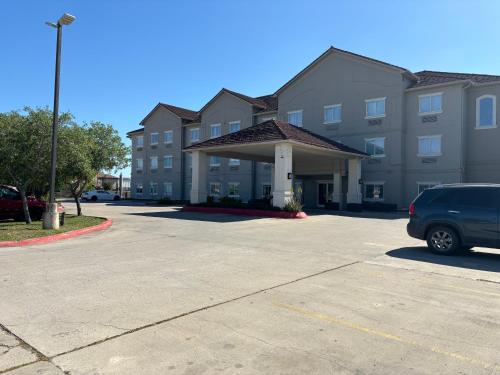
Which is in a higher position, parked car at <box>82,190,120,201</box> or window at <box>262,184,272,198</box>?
window at <box>262,184,272,198</box>

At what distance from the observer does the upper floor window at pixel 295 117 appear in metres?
34.7

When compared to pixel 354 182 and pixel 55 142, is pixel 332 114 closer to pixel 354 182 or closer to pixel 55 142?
pixel 354 182

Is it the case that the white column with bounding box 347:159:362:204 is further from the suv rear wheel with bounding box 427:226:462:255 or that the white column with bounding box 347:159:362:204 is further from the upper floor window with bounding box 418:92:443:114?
the suv rear wheel with bounding box 427:226:462:255

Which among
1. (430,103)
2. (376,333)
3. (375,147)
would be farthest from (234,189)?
(376,333)

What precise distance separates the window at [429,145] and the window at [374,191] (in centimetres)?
382

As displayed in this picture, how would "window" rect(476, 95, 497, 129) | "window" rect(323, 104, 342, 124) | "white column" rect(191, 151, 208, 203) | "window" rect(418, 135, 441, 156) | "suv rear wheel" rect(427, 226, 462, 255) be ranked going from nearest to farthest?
"suv rear wheel" rect(427, 226, 462, 255) < "white column" rect(191, 151, 208, 203) < "window" rect(476, 95, 497, 129) < "window" rect(418, 135, 441, 156) < "window" rect(323, 104, 342, 124)

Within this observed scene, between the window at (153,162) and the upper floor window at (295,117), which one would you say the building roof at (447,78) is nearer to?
the upper floor window at (295,117)

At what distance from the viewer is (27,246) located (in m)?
10.9

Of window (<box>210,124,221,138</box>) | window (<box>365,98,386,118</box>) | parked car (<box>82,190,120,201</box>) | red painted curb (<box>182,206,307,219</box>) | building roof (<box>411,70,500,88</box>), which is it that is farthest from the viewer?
parked car (<box>82,190,120,201</box>)

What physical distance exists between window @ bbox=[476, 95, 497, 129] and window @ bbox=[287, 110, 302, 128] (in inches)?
539

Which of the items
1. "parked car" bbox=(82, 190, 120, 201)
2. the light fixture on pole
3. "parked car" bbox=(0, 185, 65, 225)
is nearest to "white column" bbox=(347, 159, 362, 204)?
"parked car" bbox=(0, 185, 65, 225)

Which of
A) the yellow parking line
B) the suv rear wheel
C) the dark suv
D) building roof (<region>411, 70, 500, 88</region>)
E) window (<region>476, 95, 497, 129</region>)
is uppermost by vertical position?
building roof (<region>411, 70, 500, 88</region>)

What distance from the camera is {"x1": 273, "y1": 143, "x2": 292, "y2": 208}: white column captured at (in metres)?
21.6

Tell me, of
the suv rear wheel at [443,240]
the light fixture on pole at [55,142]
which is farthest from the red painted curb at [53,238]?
the suv rear wheel at [443,240]
